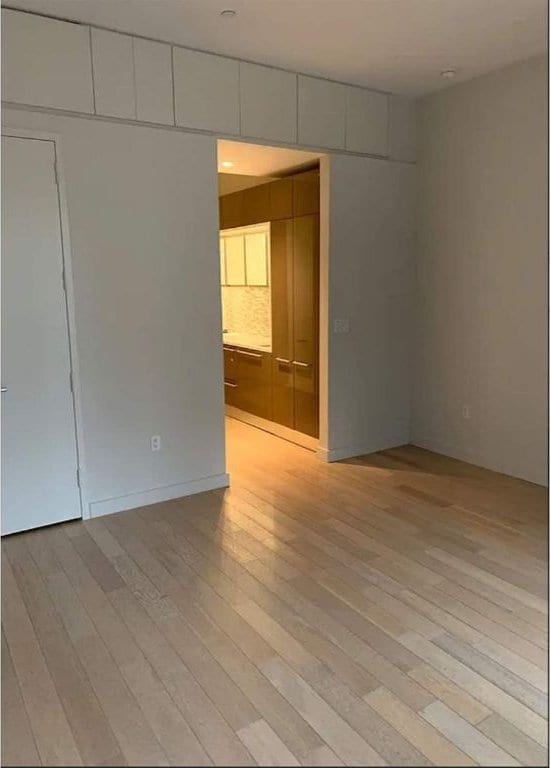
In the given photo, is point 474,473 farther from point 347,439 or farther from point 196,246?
point 196,246

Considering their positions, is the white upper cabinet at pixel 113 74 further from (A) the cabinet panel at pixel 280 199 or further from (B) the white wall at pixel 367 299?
(A) the cabinet panel at pixel 280 199

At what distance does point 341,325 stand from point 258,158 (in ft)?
4.57

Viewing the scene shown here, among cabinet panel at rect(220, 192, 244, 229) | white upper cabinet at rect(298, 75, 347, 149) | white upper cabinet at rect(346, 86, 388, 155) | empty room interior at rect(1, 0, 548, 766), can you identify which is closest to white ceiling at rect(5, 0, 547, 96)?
empty room interior at rect(1, 0, 548, 766)

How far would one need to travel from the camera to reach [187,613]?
2592 mm

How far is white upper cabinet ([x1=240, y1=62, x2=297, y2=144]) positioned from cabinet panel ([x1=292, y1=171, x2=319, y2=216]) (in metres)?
0.63

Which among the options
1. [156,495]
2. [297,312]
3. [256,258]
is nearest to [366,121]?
[297,312]

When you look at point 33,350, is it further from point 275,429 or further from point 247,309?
point 247,309

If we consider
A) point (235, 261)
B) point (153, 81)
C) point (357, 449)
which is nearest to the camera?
point (153, 81)

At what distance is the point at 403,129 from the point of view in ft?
15.3

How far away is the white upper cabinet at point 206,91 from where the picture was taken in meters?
3.57

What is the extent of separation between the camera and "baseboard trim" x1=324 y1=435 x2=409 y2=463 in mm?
4719

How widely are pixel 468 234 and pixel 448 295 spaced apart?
0.49 m

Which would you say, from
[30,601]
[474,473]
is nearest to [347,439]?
[474,473]

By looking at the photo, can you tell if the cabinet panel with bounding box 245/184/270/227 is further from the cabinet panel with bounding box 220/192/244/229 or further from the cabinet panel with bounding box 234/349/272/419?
the cabinet panel with bounding box 234/349/272/419
